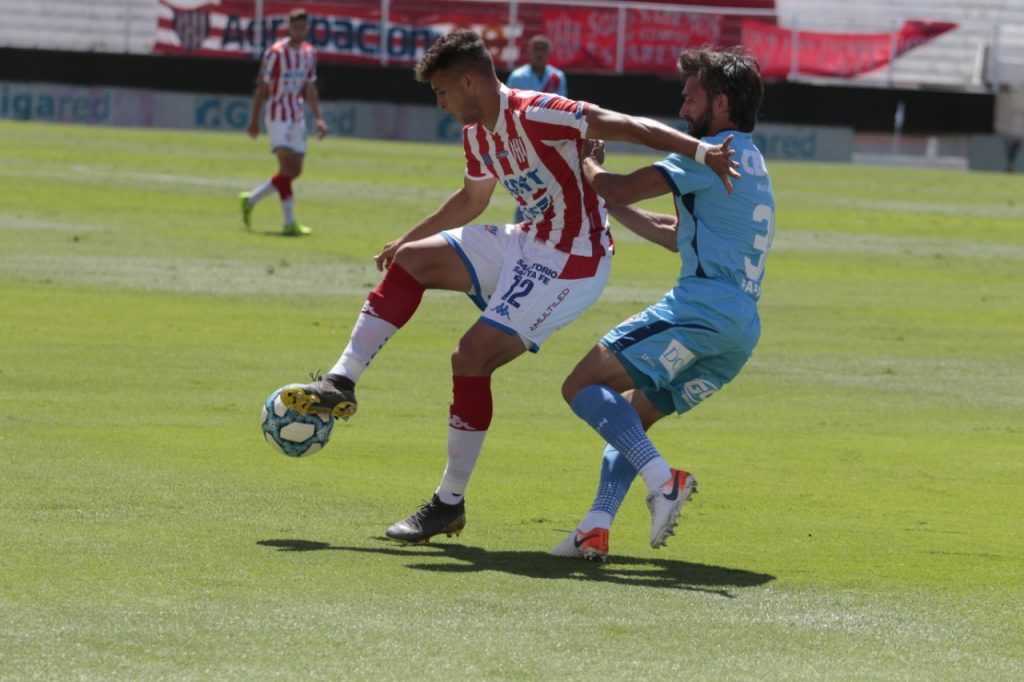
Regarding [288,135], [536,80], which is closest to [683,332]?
[536,80]

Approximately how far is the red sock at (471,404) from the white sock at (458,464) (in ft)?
0.10

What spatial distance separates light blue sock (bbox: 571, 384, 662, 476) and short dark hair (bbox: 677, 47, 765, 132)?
114 centimetres

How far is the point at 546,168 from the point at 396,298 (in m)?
0.84

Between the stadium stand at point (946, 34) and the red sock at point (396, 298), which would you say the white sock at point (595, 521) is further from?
the stadium stand at point (946, 34)

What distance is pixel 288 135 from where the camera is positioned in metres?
21.3

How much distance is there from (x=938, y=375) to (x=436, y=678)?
819 cm

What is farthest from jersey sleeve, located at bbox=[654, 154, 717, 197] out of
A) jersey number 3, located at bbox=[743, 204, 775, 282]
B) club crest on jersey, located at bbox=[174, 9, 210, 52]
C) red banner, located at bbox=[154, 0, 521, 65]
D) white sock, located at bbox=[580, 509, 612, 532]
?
club crest on jersey, located at bbox=[174, 9, 210, 52]

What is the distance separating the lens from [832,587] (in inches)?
253

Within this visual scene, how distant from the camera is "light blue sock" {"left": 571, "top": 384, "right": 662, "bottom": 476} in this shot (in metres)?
6.68

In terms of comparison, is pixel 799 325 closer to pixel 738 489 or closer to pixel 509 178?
pixel 738 489

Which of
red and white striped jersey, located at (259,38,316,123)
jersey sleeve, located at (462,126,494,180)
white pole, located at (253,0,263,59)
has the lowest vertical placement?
white pole, located at (253,0,263,59)

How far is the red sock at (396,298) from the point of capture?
7.53m

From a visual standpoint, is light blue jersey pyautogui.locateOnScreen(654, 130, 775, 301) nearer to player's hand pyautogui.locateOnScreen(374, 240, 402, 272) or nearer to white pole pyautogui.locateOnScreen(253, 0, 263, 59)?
player's hand pyautogui.locateOnScreen(374, 240, 402, 272)

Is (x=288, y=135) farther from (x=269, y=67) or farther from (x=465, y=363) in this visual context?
(x=465, y=363)
